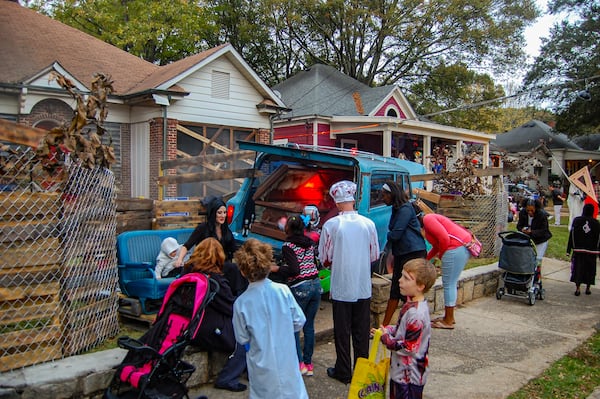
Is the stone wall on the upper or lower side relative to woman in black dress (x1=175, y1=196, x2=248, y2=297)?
lower

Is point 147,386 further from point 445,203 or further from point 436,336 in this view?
point 445,203

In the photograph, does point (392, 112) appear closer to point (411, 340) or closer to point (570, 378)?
point (570, 378)

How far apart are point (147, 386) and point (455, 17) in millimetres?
28250

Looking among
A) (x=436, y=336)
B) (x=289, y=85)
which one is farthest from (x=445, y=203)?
(x=289, y=85)

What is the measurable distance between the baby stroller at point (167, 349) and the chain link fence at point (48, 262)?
0.82 m

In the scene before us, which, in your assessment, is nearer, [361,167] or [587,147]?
[361,167]

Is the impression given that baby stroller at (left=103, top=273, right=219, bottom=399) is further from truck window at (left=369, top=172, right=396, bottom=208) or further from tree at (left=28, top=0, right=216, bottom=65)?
tree at (left=28, top=0, right=216, bottom=65)

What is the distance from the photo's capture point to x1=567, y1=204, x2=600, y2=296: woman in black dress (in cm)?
820

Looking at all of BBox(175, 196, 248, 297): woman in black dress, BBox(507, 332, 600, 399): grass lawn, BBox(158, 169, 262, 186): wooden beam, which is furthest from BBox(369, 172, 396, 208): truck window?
BBox(507, 332, 600, 399): grass lawn

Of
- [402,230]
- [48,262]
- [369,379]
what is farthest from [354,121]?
[369,379]

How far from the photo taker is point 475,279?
791cm

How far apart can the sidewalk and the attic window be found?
32.5ft

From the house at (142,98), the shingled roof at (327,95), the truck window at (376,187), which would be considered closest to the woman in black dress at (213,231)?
the truck window at (376,187)

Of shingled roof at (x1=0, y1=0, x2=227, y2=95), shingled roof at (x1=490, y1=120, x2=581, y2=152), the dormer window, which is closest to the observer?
shingled roof at (x1=0, y1=0, x2=227, y2=95)
